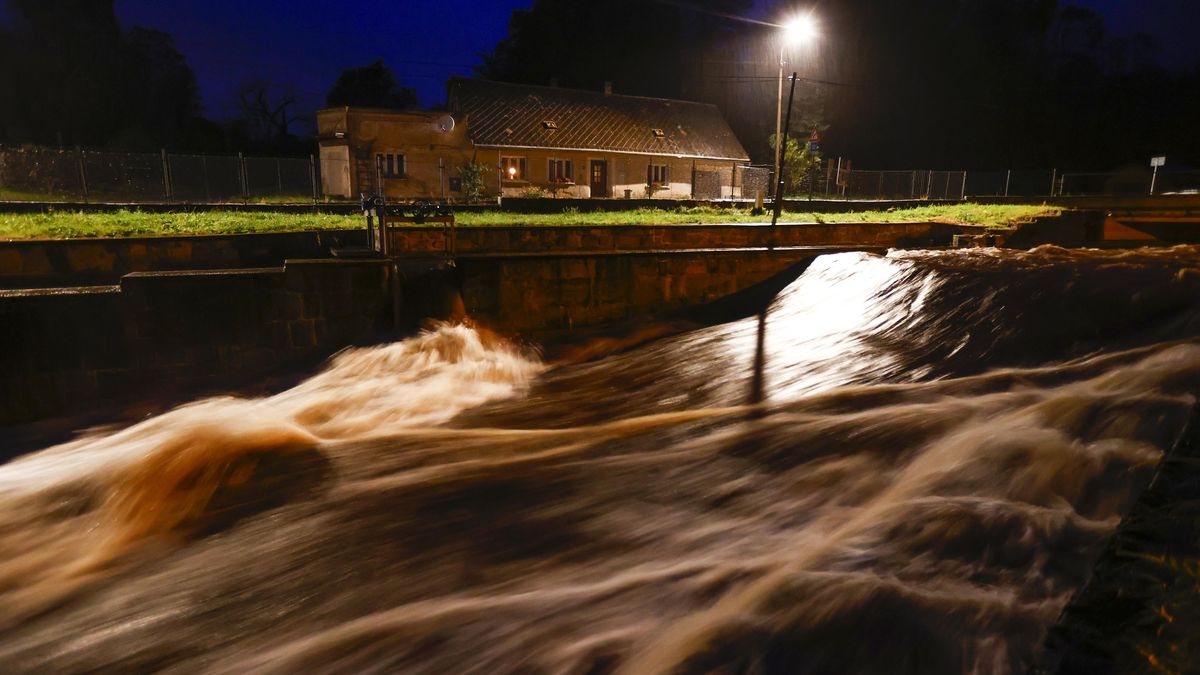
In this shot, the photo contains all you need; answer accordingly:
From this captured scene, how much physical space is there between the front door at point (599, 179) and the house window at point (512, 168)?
3.79 metres

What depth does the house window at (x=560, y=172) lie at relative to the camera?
113 feet

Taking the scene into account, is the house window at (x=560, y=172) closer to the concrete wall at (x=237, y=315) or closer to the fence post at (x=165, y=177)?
the fence post at (x=165, y=177)

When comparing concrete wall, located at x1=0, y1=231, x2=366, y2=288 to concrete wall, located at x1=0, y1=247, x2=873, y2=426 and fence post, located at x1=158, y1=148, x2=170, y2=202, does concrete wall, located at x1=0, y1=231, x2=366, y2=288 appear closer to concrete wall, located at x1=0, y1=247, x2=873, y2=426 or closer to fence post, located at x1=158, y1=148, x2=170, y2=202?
concrete wall, located at x1=0, y1=247, x2=873, y2=426

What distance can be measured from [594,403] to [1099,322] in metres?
5.06

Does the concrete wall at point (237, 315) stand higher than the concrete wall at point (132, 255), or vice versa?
the concrete wall at point (132, 255)

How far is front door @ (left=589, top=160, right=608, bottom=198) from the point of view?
3569 centimetres

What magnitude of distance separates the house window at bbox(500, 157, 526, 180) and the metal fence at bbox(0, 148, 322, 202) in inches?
406

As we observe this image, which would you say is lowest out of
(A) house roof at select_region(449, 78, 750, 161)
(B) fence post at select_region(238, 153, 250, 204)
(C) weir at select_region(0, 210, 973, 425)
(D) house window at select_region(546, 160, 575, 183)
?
(C) weir at select_region(0, 210, 973, 425)

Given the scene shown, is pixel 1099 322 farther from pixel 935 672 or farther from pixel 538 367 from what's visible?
pixel 538 367

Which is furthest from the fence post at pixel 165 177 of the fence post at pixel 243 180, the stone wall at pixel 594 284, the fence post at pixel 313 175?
the stone wall at pixel 594 284

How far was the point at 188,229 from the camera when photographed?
13.4m

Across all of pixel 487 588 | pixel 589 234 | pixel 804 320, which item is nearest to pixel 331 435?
pixel 487 588

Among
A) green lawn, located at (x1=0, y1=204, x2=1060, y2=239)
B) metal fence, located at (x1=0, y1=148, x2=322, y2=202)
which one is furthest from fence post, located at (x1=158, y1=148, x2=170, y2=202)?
green lawn, located at (x1=0, y1=204, x2=1060, y2=239)

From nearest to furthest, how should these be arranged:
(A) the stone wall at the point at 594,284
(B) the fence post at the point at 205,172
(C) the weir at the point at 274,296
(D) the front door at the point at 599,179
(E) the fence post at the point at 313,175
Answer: (C) the weir at the point at 274,296, (A) the stone wall at the point at 594,284, (B) the fence post at the point at 205,172, (E) the fence post at the point at 313,175, (D) the front door at the point at 599,179
